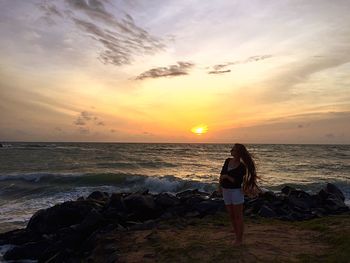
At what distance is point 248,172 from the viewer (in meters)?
8.08

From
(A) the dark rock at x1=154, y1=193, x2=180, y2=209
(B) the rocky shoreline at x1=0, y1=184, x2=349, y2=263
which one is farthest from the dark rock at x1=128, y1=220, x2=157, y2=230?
(A) the dark rock at x1=154, y1=193, x2=180, y2=209

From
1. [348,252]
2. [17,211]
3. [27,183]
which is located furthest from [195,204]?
[27,183]

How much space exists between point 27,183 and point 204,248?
2353 cm

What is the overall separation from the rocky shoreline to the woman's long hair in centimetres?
399

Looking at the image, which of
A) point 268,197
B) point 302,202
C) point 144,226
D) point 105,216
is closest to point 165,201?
point 105,216

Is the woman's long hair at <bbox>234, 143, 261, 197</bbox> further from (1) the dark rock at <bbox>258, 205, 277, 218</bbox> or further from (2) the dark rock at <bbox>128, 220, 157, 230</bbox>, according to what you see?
(1) the dark rock at <bbox>258, 205, 277, 218</bbox>

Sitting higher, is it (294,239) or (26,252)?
(294,239)

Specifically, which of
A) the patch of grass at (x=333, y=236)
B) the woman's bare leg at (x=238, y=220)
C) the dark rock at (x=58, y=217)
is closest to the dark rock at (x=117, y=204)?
the dark rock at (x=58, y=217)

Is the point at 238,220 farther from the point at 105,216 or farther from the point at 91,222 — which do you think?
the point at 105,216

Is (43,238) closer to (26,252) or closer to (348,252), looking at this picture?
(26,252)

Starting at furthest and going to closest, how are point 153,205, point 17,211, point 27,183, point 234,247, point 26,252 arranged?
point 27,183 → point 17,211 → point 153,205 → point 26,252 → point 234,247

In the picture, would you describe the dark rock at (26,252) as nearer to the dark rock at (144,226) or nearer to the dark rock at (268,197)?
the dark rock at (144,226)

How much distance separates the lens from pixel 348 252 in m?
7.62

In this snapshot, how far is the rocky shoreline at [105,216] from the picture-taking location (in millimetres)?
10781
